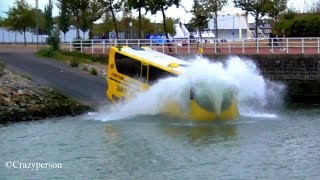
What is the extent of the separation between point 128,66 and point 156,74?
1718 millimetres

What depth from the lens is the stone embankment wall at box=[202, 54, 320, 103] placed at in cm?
3434

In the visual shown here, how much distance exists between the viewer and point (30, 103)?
2506cm

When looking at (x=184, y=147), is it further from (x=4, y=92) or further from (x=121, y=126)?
(x=4, y=92)

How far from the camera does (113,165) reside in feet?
50.8

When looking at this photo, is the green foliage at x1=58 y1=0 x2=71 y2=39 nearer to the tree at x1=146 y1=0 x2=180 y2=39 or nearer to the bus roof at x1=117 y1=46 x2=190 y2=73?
the tree at x1=146 y1=0 x2=180 y2=39

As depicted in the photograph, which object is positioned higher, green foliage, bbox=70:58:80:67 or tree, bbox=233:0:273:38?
tree, bbox=233:0:273:38

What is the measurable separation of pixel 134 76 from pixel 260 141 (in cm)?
705

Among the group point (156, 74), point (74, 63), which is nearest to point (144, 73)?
point (156, 74)

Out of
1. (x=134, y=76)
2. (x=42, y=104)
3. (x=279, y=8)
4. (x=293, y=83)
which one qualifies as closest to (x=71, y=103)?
(x=42, y=104)

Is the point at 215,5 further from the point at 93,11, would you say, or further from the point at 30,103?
the point at 30,103

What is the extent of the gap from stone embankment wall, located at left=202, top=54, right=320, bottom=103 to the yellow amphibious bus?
37.2 feet

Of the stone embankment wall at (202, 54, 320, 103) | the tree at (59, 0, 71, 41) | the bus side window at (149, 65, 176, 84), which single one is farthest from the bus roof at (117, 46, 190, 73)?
the tree at (59, 0, 71, 41)

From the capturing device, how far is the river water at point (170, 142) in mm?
14836

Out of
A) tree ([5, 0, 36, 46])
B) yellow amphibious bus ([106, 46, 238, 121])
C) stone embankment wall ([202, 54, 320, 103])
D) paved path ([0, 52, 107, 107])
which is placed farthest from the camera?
tree ([5, 0, 36, 46])
